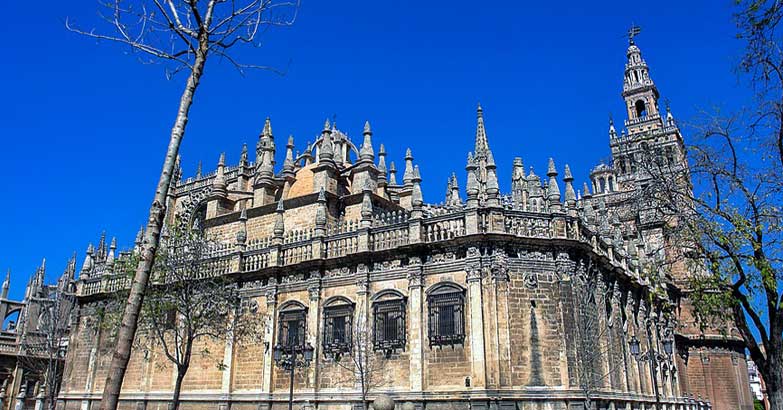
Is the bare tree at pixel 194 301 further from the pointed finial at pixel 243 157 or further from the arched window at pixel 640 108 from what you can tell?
the arched window at pixel 640 108

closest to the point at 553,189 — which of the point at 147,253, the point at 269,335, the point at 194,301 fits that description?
the point at 269,335

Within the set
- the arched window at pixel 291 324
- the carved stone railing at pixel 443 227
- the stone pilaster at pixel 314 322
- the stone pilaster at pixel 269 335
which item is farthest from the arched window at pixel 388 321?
the stone pilaster at pixel 269 335

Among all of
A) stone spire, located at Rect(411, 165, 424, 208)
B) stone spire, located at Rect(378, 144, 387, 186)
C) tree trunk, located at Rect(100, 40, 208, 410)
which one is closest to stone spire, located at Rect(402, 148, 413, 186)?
stone spire, located at Rect(378, 144, 387, 186)

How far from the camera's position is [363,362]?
73.4 ft

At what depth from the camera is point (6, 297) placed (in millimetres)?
52844

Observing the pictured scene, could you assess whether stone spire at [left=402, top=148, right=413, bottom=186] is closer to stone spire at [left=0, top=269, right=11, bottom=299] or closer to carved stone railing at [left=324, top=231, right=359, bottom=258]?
carved stone railing at [left=324, top=231, right=359, bottom=258]

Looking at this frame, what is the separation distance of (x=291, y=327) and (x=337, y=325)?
2211 mm

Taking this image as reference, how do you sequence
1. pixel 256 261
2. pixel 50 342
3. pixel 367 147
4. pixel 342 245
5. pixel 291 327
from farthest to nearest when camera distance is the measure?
pixel 50 342 < pixel 367 147 < pixel 256 261 < pixel 291 327 < pixel 342 245

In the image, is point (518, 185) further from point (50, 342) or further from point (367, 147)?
point (50, 342)

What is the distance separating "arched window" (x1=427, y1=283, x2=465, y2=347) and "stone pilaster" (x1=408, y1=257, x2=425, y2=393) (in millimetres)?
354

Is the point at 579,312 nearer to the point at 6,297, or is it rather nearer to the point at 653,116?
the point at 653,116

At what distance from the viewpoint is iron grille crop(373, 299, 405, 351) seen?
866 inches

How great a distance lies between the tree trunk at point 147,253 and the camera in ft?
26.0

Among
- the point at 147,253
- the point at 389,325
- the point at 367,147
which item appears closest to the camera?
the point at 147,253
